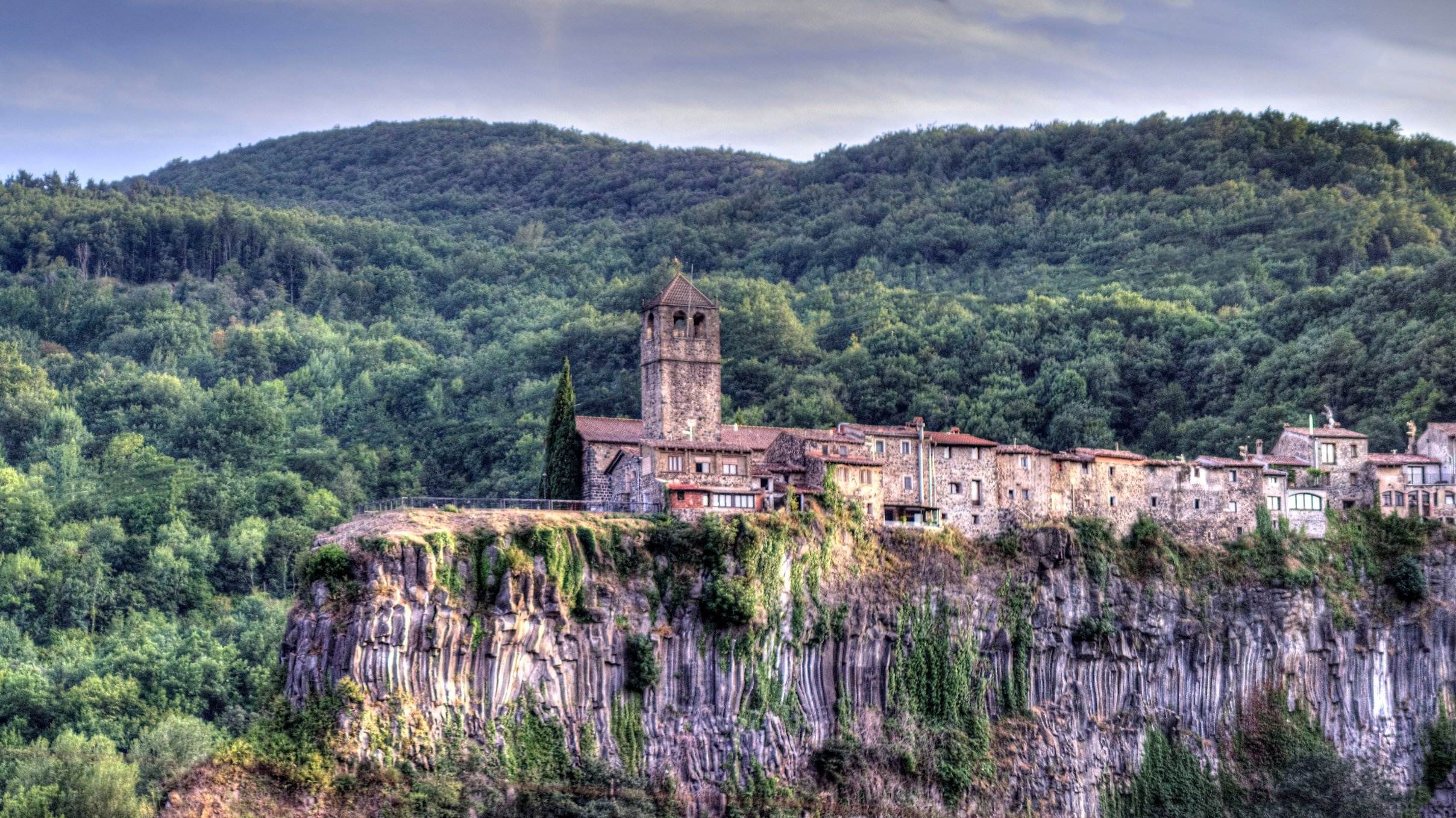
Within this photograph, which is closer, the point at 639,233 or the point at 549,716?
the point at 549,716

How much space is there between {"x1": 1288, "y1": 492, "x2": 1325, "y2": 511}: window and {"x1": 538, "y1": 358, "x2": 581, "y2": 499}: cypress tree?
29.0 metres

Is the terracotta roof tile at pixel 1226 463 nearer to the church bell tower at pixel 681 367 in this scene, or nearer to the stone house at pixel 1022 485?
the stone house at pixel 1022 485

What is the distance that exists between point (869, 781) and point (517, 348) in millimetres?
59044

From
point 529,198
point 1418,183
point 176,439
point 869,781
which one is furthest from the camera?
point 529,198

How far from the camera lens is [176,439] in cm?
10756

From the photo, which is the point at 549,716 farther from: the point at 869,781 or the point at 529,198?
the point at 529,198

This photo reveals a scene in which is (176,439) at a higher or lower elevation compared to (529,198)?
lower

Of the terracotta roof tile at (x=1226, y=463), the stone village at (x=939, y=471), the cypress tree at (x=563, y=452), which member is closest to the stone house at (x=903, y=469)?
the stone village at (x=939, y=471)

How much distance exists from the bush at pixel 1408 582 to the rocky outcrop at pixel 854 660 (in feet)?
1.91

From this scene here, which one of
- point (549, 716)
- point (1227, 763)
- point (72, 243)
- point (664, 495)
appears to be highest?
point (72, 243)

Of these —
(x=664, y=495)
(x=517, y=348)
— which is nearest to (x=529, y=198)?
(x=517, y=348)

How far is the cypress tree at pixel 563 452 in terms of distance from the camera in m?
68.9

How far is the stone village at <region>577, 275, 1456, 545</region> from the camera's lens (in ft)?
215

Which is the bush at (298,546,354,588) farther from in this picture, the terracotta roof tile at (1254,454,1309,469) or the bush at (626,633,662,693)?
the terracotta roof tile at (1254,454,1309,469)
